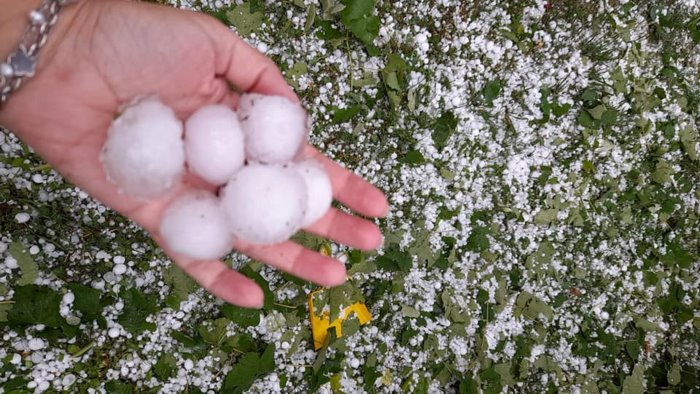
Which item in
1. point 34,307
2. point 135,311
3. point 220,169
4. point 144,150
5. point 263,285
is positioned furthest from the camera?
point 263,285

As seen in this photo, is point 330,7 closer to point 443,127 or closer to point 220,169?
point 443,127

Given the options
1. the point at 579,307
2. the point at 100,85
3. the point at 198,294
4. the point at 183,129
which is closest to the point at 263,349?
the point at 198,294

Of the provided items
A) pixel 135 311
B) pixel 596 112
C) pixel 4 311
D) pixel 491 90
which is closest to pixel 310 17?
pixel 491 90

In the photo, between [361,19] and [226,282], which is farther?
[361,19]

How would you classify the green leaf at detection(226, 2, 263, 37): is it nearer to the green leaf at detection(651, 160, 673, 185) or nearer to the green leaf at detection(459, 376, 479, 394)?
the green leaf at detection(459, 376, 479, 394)

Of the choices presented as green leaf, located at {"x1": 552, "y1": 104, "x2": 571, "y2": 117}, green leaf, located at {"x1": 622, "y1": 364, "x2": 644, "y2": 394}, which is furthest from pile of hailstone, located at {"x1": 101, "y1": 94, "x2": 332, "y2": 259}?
green leaf, located at {"x1": 622, "y1": 364, "x2": 644, "y2": 394}

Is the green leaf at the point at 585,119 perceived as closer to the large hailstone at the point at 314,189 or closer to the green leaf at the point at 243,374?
the large hailstone at the point at 314,189
